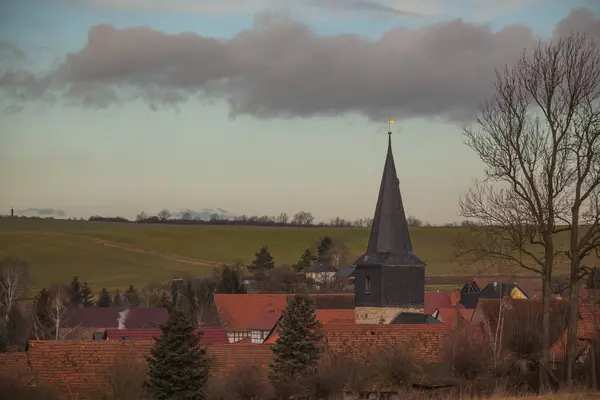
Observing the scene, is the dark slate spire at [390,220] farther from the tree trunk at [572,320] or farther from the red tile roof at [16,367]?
the tree trunk at [572,320]

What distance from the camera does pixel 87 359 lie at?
3169cm

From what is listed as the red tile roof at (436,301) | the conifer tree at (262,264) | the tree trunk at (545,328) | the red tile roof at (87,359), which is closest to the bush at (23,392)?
the red tile roof at (87,359)

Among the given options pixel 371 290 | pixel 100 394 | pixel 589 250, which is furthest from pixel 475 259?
pixel 371 290

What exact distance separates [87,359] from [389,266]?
1068 inches

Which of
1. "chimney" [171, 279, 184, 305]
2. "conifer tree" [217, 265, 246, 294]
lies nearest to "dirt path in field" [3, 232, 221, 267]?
"chimney" [171, 279, 184, 305]

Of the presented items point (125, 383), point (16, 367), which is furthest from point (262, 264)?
point (125, 383)

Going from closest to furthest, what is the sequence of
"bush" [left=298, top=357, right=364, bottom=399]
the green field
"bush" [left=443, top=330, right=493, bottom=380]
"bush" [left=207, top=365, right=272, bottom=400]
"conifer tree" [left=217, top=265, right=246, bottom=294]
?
"bush" [left=298, top=357, right=364, bottom=399] → "bush" [left=207, top=365, right=272, bottom=400] → "bush" [left=443, top=330, right=493, bottom=380] → "conifer tree" [left=217, top=265, right=246, bottom=294] → the green field

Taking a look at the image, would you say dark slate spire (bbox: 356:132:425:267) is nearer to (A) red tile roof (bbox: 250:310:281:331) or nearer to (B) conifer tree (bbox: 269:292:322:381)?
(B) conifer tree (bbox: 269:292:322:381)

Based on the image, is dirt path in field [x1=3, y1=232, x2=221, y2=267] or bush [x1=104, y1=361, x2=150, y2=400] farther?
dirt path in field [x1=3, y1=232, x2=221, y2=267]

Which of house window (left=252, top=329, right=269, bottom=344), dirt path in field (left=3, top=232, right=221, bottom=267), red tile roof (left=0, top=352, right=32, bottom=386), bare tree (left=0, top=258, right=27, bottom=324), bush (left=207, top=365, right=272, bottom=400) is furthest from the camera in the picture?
dirt path in field (left=3, top=232, right=221, bottom=267)

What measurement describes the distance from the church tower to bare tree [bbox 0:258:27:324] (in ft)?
111

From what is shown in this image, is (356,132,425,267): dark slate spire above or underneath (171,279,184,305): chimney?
above

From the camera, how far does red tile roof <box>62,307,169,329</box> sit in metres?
86.6

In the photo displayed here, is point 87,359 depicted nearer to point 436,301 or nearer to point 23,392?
point 23,392
